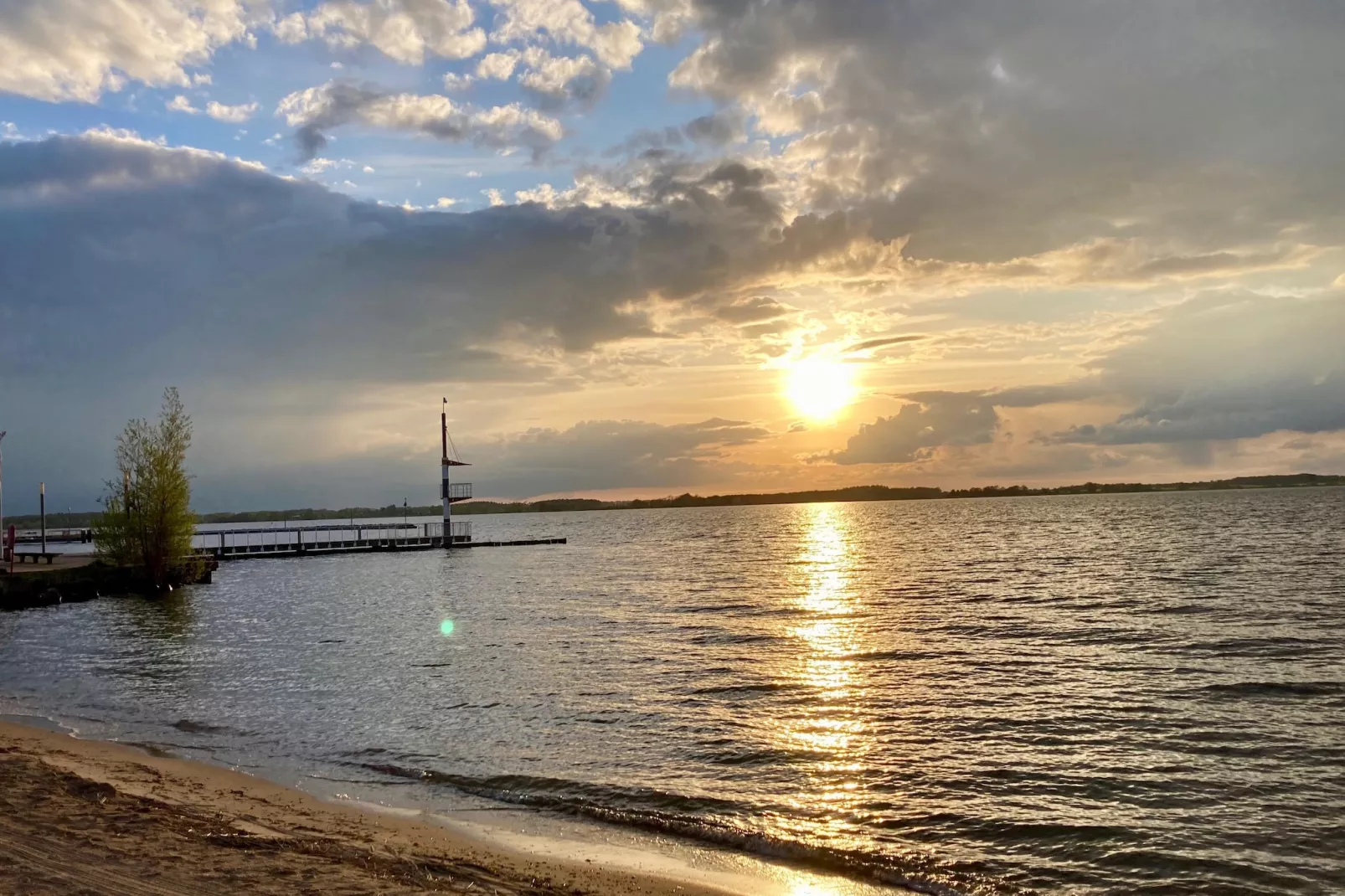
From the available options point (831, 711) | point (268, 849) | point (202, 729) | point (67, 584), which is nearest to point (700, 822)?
point (268, 849)

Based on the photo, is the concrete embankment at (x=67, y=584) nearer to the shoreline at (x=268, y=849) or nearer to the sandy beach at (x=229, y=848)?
the shoreline at (x=268, y=849)

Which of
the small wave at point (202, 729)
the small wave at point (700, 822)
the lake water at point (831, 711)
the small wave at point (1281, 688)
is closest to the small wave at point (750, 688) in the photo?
the lake water at point (831, 711)

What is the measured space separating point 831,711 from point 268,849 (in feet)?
42.8

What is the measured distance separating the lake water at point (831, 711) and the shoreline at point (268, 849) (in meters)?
1.41

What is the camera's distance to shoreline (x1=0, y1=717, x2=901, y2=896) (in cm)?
889

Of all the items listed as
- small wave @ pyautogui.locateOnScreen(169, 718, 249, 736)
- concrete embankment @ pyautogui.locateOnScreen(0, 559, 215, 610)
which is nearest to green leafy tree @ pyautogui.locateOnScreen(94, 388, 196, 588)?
concrete embankment @ pyautogui.locateOnScreen(0, 559, 215, 610)

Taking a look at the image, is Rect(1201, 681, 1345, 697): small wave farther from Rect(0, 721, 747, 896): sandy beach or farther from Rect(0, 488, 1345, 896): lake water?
Rect(0, 721, 747, 896): sandy beach

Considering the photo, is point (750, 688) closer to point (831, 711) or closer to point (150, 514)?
point (831, 711)

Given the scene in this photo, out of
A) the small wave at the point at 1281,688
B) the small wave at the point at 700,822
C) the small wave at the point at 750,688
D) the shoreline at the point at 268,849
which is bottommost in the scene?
the small wave at the point at 1281,688

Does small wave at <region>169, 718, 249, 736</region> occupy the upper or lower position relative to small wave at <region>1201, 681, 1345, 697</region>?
upper

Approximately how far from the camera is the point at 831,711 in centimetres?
2005

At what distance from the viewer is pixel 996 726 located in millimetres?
18047

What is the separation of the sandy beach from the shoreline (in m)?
0.02

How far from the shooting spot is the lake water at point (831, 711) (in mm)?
12336
